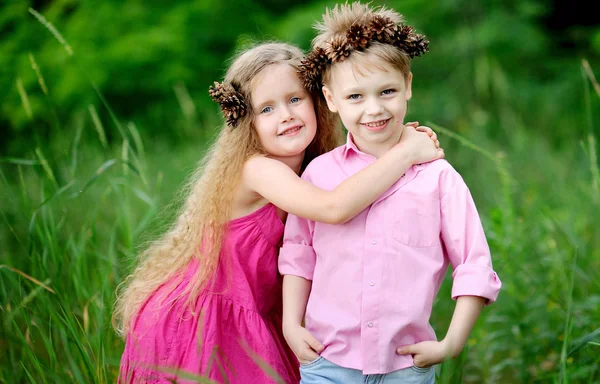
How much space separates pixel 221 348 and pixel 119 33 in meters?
5.66

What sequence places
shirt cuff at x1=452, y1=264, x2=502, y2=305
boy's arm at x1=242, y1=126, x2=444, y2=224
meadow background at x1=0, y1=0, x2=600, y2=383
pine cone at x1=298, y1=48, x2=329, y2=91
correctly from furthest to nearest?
meadow background at x1=0, y1=0, x2=600, y2=383, pine cone at x1=298, y1=48, x2=329, y2=91, boy's arm at x1=242, y1=126, x2=444, y2=224, shirt cuff at x1=452, y1=264, x2=502, y2=305

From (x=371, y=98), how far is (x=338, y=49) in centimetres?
17

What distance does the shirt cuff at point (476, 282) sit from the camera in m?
1.72

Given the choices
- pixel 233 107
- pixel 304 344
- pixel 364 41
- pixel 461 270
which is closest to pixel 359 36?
pixel 364 41

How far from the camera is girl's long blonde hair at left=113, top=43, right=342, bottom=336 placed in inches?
85.2

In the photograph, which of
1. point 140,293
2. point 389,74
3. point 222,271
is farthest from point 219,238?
point 389,74

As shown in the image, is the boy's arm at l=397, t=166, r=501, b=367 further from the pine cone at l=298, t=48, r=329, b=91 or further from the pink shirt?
the pine cone at l=298, t=48, r=329, b=91

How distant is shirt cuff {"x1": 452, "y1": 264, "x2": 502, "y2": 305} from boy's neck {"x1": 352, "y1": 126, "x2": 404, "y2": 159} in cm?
43

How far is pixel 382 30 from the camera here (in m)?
1.85

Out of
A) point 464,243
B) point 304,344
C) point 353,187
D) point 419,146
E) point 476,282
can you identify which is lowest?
point 304,344

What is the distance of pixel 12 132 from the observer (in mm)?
7426

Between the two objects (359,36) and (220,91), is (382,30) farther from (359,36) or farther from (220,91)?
(220,91)

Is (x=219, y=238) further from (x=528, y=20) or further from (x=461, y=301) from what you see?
(x=528, y=20)

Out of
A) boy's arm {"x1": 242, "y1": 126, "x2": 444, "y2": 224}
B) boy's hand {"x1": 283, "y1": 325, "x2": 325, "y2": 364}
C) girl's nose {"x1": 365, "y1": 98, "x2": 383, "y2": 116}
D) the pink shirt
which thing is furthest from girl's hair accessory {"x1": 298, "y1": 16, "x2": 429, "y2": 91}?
boy's hand {"x1": 283, "y1": 325, "x2": 325, "y2": 364}
